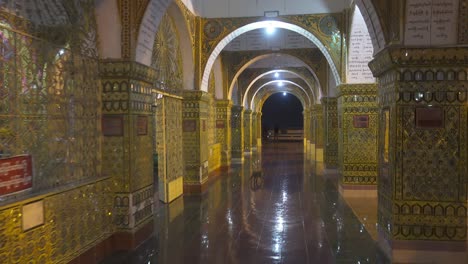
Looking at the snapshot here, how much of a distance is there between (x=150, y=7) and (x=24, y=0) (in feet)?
5.65

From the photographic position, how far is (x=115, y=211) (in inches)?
180

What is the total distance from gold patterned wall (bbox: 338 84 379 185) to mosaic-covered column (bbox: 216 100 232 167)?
16.8ft

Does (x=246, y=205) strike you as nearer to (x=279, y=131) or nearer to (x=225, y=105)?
(x=225, y=105)

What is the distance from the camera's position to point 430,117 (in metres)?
3.92

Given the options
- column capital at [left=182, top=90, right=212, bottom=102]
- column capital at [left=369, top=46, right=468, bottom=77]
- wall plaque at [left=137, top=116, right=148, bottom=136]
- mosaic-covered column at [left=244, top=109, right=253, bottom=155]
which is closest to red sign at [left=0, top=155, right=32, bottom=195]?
wall plaque at [left=137, top=116, right=148, bottom=136]

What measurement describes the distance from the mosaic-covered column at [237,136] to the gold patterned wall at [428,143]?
1066 centimetres

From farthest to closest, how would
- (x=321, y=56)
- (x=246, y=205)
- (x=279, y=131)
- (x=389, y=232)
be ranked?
1. (x=279, y=131)
2. (x=321, y=56)
3. (x=246, y=205)
4. (x=389, y=232)

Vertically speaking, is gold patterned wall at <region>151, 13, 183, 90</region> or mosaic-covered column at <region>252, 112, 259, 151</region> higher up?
gold patterned wall at <region>151, 13, 183, 90</region>

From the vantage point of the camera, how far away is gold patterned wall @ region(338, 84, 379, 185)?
745 centimetres

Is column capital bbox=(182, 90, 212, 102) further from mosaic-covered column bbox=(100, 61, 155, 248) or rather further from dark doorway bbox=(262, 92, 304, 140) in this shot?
dark doorway bbox=(262, 92, 304, 140)

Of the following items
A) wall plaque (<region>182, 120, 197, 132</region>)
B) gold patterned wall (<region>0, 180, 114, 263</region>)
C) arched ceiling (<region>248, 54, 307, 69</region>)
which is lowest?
gold patterned wall (<region>0, 180, 114, 263</region>)

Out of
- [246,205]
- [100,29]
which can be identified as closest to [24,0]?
[100,29]

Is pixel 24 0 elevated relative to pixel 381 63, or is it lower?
elevated

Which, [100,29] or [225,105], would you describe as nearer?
[100,29]
